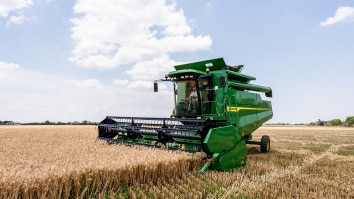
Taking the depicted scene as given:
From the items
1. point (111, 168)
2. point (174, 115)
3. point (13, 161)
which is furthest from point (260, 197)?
point (174, 115)

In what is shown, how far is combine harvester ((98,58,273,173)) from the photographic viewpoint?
518cm

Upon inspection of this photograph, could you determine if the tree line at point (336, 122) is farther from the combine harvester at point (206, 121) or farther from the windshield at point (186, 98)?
the windshield at point (186, 98)

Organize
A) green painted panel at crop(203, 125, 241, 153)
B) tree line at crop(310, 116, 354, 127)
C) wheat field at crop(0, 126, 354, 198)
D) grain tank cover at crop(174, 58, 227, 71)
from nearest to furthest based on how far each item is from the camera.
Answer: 1. wheat field at crop(0, 126, 354, 198)
2. green painted panel at crop(203, 125, 241, 153)
3. grain tank cover at crop(174, 58, 227, 71)
4. tree line at crop(310, 116, 354, 127)

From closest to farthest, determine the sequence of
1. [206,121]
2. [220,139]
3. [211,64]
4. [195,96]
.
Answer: [220,139], [206,121], [195,96], [211,64]

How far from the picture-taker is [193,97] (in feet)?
23.2

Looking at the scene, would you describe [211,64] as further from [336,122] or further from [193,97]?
[336,122]

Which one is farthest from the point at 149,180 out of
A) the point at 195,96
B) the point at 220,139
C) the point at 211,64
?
the point at 211,64

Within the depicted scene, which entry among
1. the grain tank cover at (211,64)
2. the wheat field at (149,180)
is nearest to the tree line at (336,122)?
the grain tank cover at (211,64)

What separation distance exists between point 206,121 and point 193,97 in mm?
1670

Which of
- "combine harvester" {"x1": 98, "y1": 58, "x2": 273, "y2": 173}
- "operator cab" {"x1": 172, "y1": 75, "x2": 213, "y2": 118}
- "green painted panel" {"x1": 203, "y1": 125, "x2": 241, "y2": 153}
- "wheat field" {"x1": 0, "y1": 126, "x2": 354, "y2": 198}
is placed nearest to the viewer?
"wheat field" {"x1": 0, "y1": 126, "x2": 354, "y2": 198}

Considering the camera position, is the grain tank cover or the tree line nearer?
the grain tank cover

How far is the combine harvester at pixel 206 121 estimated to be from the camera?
5.18 meters

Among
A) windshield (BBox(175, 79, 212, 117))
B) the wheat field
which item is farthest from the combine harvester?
the wheat field

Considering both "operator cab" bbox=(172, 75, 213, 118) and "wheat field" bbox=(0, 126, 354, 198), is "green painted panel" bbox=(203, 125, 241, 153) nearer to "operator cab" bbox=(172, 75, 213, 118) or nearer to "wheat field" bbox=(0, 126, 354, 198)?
"wheat field" bbox=(0, 126, 354, 198)
